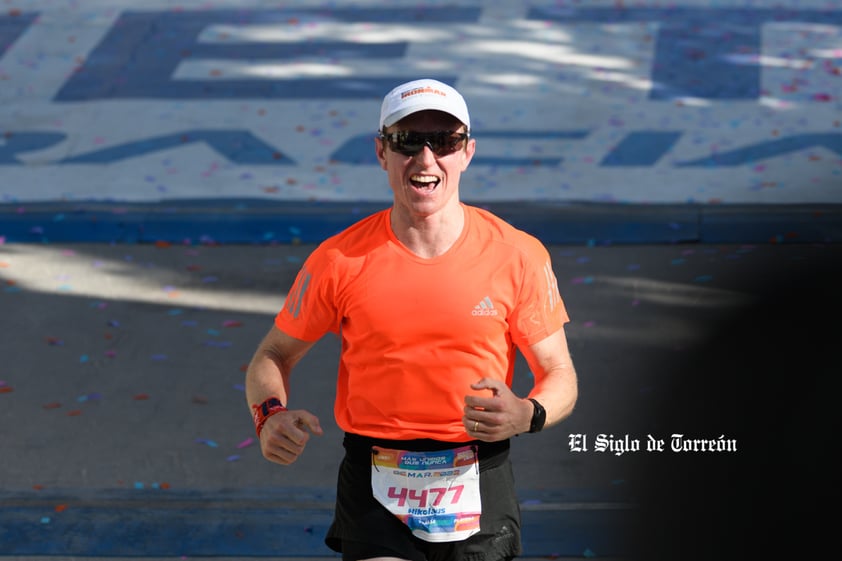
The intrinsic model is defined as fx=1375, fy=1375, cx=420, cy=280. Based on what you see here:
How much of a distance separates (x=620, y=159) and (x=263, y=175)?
2751mm

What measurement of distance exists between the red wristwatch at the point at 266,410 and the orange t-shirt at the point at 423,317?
208 mm

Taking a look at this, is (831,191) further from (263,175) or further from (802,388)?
(802,388)

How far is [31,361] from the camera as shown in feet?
25.2

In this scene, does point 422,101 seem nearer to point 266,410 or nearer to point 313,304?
point 313,304

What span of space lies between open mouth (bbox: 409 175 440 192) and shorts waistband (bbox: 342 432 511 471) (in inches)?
27.6

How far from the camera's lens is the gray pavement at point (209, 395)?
5.90 metres

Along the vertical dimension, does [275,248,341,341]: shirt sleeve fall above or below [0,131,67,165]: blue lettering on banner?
above

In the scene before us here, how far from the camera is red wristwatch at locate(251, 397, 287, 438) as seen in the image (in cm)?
380

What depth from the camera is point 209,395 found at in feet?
23.7

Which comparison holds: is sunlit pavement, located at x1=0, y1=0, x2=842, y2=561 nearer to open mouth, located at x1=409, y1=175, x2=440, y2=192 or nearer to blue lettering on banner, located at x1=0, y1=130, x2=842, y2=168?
blue lettering on banner, located at x1=0, y1=130, x2=842, y2=168

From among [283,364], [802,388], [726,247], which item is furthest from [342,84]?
[802,388]

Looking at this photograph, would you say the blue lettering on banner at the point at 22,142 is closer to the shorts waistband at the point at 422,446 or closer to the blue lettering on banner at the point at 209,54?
the blue lettering on banner at the point at 209,54

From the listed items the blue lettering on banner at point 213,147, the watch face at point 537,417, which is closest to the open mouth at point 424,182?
the watch face at point 537,417

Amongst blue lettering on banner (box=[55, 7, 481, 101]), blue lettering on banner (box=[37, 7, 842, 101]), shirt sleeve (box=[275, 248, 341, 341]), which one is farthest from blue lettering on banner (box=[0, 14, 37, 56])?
shirt sleeve (box=[275, 248, 341, 341])
